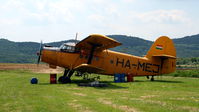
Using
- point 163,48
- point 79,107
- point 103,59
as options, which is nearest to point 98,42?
point 103,59

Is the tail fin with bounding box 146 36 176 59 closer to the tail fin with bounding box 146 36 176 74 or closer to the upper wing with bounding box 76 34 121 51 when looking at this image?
the tail fin with bounding box 146 36 176 74

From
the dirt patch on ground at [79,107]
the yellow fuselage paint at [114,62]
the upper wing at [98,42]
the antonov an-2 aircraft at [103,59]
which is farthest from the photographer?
the yellow fuselage paint at [114,62]

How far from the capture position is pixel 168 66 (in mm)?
23266

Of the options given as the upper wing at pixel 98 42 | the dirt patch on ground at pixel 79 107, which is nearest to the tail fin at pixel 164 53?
the upper wing at pixel 98 42

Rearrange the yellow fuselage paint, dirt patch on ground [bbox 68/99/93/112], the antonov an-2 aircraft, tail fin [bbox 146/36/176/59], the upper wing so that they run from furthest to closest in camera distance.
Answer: tail fin [bbox 146/36/176/59] → the yellow fuselage paint → the antonov an-2 aircraft → the upper wing → dirt patch on ground [bbox 68/99/93/112]

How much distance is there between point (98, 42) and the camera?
1844cm

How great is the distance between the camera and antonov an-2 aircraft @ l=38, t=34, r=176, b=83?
18.9m

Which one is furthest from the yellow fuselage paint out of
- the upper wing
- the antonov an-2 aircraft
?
the upper wing

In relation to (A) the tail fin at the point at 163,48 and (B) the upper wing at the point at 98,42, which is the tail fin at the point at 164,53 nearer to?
(A) the tail fin at the point at 163,48

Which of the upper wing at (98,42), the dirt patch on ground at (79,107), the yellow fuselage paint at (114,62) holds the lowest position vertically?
the dirt patch on ground at (79,107)

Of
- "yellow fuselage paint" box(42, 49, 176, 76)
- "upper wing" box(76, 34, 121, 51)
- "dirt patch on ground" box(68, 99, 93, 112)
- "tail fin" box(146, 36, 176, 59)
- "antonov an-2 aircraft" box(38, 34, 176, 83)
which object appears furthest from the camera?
"tail fin" box(146, 36, 176, 59)

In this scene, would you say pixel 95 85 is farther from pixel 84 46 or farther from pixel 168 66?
pixel 168 66

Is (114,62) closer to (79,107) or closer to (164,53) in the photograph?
(164,53)

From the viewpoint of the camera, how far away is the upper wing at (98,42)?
17078mm
